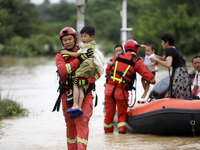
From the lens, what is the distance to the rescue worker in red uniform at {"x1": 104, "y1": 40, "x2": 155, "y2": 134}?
21.0 ft

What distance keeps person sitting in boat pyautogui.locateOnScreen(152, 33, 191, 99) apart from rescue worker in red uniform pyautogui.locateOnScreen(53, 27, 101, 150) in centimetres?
196

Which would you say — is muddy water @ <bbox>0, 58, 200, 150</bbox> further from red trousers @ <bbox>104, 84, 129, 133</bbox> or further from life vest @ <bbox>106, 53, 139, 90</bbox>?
life vest @ <bbox>106, 53, 139, 90</bbox>

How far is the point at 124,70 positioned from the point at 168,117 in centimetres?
114

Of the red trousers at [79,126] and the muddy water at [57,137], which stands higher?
the red trousers at [79,126]

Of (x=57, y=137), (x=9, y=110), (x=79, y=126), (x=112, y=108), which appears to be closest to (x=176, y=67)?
(x=112, y=108)

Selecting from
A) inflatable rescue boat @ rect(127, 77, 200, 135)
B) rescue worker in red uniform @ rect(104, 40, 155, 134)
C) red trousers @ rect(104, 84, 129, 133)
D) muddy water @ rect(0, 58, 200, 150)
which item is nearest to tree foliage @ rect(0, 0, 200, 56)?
muddy water @ rect(0, 58, 200, 150)

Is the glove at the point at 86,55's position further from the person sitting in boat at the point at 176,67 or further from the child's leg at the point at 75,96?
the person sitting in boat at the point at 176,67

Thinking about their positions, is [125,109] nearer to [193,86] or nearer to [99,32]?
[193,86]

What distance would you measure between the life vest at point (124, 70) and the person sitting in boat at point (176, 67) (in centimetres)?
44

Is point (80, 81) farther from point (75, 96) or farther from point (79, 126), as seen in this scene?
point (79, 126)

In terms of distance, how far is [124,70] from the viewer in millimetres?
6438

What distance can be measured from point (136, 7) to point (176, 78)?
75447mm

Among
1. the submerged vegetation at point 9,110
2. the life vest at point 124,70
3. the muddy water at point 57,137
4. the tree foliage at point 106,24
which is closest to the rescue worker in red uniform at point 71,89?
the muddy water at point 57,137

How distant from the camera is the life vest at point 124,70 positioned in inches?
253
